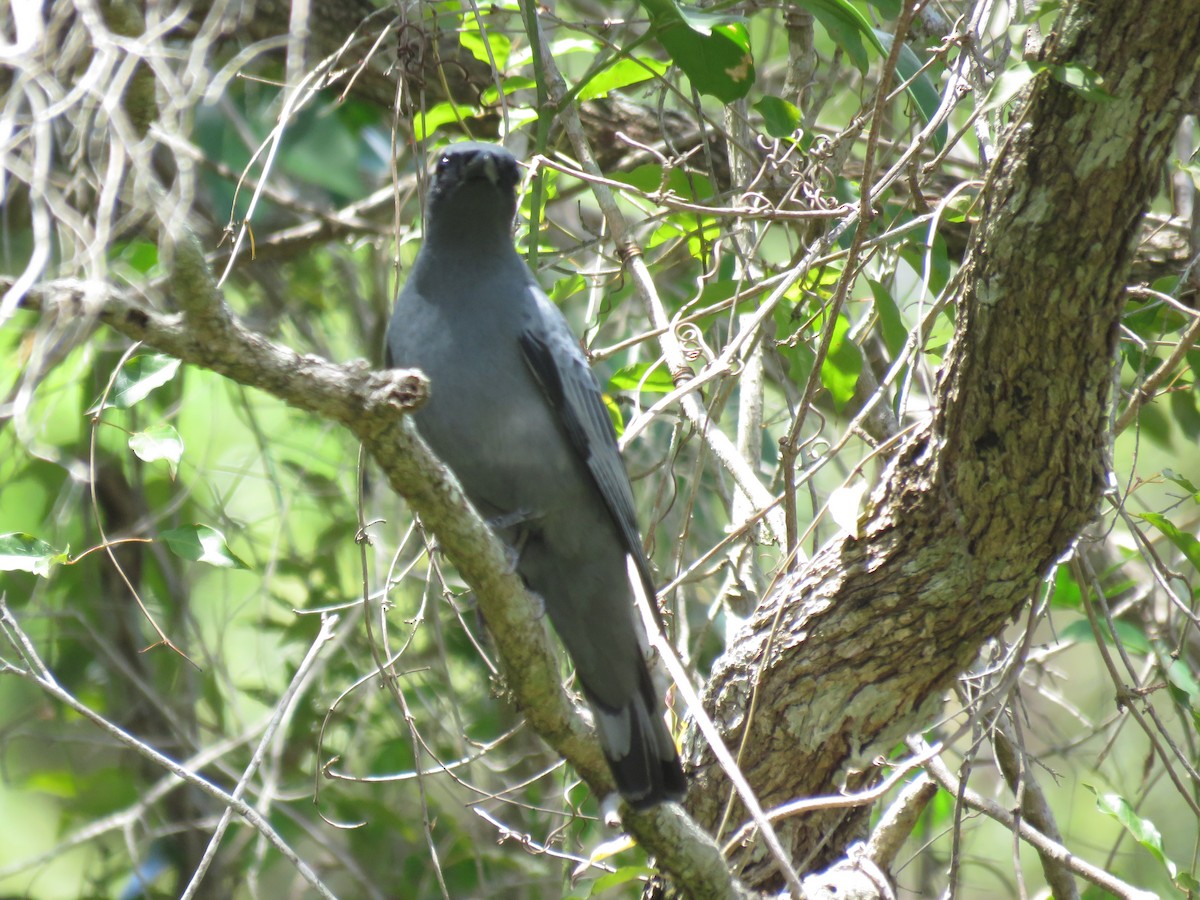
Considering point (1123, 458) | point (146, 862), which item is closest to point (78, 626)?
point (146, 862)

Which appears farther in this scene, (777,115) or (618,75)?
(618,75)

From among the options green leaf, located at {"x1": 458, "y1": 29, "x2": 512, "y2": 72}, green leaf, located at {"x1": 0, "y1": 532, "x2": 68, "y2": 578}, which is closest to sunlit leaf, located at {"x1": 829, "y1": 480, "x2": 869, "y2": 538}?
green leaf, located at {"x1": 0, "y1": 532, "x2": 68, "y2": 578}

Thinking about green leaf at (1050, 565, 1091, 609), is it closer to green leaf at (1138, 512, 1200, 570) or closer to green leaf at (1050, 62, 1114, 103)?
green leaf at (1138, 512, 1200, 570)

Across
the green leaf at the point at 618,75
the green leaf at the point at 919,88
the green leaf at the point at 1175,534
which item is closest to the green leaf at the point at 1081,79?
the green leaf at the point at 919,88

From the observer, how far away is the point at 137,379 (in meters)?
3.27

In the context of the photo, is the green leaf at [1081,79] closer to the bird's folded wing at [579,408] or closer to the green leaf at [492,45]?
the bird's folded wing at [579,408]

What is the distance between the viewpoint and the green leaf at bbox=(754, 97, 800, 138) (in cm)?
379

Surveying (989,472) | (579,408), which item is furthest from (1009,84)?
(579,408)

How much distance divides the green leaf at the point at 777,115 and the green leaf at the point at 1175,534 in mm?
1550

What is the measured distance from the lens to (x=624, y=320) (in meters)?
5.46

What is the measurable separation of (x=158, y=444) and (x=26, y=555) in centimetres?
43

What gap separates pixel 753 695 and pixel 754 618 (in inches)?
10.5

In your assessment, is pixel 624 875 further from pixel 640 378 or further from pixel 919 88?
pixel 919 88

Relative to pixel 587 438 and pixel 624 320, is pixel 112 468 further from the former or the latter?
pixel 587 438
